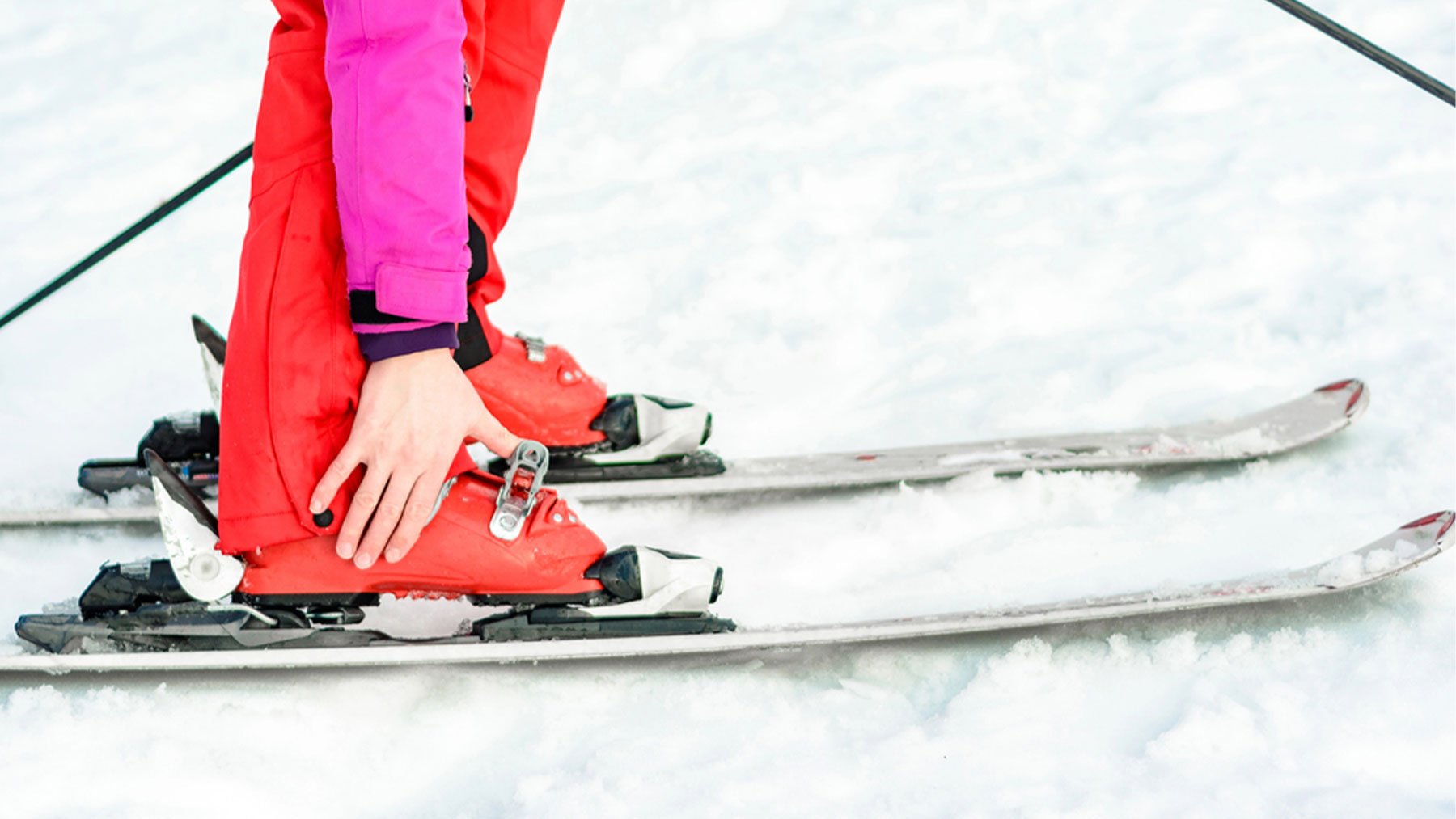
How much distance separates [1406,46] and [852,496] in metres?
3.01

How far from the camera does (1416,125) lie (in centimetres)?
365

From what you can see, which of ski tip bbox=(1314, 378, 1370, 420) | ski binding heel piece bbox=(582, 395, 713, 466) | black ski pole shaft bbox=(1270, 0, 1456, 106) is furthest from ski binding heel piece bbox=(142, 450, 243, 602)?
ski tip bbox=(1314, 378, 1370, 420)

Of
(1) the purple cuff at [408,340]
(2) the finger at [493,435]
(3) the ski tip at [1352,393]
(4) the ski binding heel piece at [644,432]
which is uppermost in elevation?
(1) the purple cuff at [408,340]

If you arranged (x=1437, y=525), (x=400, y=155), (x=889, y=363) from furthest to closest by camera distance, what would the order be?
(x=889, y=363) → (x=1437, y=525) → (x=400, y=155)

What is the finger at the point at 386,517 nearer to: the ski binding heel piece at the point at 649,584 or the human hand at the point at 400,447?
the human hand at the point at 400,447

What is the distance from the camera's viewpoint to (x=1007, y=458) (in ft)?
7.98

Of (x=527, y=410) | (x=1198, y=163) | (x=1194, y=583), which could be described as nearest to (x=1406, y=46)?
(x=1198, y=163)

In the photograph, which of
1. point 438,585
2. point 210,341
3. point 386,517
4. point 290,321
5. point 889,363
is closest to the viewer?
point 290,321

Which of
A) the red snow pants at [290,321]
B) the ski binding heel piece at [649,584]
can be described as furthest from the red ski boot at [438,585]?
the red snow pants at [290,321]

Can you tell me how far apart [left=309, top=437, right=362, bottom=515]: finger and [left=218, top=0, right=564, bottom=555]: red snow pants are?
0.02 m

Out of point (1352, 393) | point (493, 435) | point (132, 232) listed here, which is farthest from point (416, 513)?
point (1352, 393)

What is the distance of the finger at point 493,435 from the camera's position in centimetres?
173

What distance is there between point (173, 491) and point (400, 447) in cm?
38

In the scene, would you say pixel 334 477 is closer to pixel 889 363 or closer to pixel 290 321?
pixel 290 321
